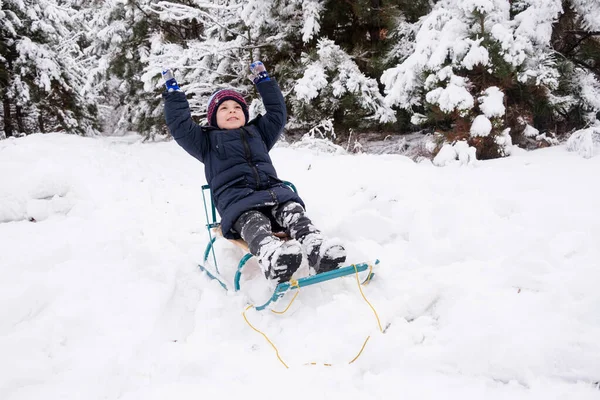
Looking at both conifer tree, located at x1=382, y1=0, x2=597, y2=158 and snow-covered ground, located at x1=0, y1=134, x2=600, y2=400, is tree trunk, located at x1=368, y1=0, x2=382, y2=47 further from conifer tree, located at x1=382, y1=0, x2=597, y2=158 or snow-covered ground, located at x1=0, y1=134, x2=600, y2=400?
snow-covered ground, located at x1=0, y1=134, x2=600, y2=400

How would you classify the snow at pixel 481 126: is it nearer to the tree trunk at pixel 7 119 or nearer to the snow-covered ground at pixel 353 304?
the snow-covered ground at pixel 353 304

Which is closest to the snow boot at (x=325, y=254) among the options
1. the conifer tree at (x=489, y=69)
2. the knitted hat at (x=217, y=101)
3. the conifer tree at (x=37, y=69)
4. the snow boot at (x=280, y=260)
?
the snow boot at (x=280, y=260)

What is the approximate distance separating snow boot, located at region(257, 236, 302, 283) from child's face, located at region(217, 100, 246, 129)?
52.4 inches

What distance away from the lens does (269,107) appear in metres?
3.33

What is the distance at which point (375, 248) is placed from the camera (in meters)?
2.72

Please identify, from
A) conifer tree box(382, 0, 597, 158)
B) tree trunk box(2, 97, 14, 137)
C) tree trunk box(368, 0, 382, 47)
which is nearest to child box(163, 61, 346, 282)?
conifer tree box(382, 0, 597, 158)

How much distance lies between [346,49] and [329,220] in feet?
14.2

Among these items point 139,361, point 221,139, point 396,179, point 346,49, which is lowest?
point 139,361

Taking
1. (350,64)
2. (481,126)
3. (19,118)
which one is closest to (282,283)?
(481,126)

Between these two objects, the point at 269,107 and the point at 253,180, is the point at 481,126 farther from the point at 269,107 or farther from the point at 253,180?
the point at 253,180

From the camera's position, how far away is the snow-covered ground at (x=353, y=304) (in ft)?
5.34

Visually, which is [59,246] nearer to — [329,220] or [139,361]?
[139,361]

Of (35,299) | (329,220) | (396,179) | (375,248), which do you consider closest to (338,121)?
(396,179)

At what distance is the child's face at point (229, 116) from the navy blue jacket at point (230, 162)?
0.07m
